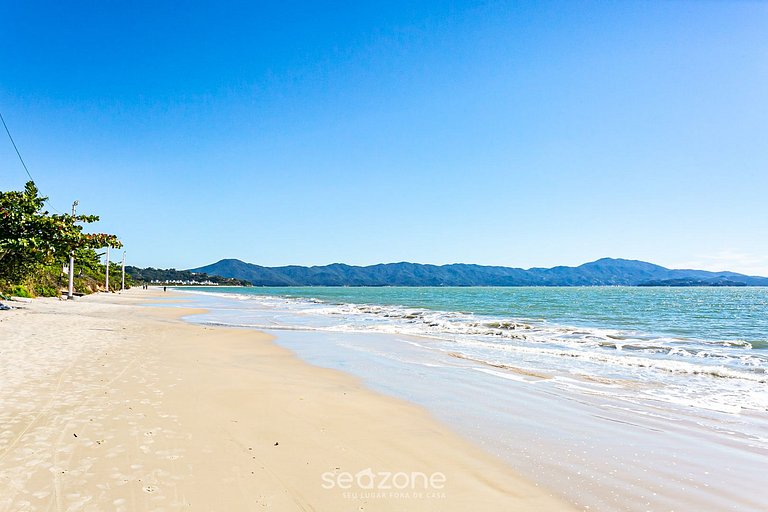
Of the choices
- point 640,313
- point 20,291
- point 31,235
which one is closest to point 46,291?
point 20,291

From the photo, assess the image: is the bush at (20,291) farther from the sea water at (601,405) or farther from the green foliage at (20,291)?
the sea water at (601,405)

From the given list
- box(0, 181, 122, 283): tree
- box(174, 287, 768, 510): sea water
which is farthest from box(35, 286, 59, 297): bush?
box(174, 287, 768, 510): sea water

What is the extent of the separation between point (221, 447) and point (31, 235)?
21238mm

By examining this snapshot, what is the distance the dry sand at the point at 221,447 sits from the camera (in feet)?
13.5

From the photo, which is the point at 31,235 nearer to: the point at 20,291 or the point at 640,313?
the point at 20,291

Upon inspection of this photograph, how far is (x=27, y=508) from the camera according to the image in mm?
3660

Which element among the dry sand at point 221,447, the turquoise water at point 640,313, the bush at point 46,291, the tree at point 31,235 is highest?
the tree at point 31,235

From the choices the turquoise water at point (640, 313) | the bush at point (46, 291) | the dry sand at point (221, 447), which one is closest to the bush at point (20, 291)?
the bush at point (46, 291)

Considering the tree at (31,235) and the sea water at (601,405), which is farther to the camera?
the tree at (31,235)

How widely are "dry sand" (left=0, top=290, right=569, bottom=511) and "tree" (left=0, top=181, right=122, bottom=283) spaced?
13.7 m

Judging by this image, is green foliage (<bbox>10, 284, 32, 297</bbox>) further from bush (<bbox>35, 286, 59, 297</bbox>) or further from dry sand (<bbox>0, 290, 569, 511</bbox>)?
dry sand (<bbox>0, 290, 569, 511</bbox>)

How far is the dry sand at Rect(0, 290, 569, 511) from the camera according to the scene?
4102 millimetres

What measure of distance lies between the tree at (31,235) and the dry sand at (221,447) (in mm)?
13725

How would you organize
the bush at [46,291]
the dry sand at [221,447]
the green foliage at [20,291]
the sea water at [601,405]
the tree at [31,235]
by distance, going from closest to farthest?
the dry sand at [221,447]
the sea water at [601,405]
the tree at [31,235]
the green foliage at [20,291]
the bush at [46,291]
